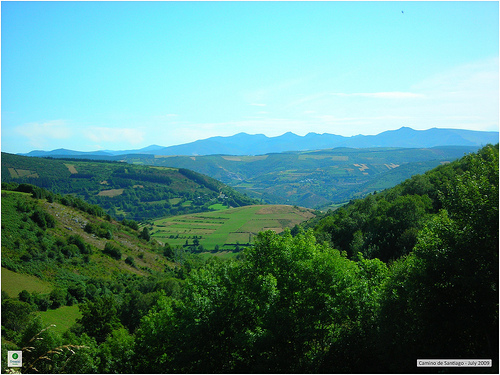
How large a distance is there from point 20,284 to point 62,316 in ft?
36.5

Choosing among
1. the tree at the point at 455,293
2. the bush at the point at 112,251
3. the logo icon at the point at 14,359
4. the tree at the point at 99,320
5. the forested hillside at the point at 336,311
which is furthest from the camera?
the bush at the point at 112,251

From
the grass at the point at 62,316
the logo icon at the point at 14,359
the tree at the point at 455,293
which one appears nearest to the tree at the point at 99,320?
the grass at the point at 62,316

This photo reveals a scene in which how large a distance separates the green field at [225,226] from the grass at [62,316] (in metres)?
72.5

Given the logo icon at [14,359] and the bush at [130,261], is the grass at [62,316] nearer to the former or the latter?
the bush at [130,261]

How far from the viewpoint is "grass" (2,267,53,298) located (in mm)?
51656

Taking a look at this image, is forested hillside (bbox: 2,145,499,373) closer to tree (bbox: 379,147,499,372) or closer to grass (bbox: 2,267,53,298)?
tree (bbox: 379,147,499,372)

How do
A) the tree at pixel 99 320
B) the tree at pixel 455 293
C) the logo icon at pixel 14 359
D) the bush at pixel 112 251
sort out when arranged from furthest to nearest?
the bush at pixel 112 251, the tree at pixel 99 320, the tree at pixel 455 293, the logo icon at pixel 14 359

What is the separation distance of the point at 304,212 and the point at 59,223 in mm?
124619

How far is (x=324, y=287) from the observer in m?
16.9

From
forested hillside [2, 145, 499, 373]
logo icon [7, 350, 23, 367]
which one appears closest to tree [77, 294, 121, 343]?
forested hillside [2, 145, 499, 373]

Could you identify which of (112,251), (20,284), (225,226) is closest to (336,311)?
(20,284)

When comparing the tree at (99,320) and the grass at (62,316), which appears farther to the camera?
the grass at (62,316)

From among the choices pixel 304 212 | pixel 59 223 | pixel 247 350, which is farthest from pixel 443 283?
pixel 304 212

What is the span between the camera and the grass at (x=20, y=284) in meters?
51.7
